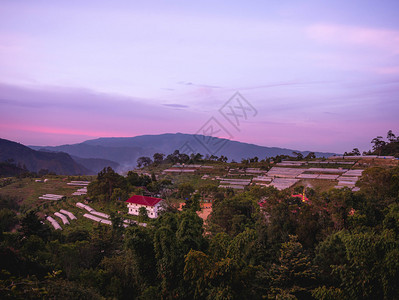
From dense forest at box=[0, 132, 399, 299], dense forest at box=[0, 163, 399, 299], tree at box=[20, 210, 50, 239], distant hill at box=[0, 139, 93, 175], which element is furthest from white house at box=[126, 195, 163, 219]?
distant hill at box=[0, 139, 93, 175]

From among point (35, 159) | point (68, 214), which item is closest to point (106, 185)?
point (68, 214)

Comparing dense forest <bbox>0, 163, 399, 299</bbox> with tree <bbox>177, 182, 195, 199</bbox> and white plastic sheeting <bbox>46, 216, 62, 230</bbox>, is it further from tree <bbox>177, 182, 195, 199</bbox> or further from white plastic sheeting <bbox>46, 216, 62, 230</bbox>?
tree <bbox>177, 182, 195, 199</bbox>

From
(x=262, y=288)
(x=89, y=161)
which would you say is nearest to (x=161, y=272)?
Result: (x=262, y=288)

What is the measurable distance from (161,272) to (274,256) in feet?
18.4

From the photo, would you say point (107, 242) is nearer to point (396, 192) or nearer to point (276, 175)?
point (396, 192)

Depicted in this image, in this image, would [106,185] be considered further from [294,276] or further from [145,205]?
[294,276]

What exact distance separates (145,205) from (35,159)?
123 metres

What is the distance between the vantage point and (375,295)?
6.58 meters

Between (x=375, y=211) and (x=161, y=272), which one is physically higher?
(x=375, y=211)

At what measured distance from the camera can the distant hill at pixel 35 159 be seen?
113438 millimetres

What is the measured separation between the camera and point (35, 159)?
121062 mm

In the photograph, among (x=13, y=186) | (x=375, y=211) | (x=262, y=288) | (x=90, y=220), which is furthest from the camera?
(x=13, y=186)

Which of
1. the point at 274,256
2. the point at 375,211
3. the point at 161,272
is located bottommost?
the point at 274,256

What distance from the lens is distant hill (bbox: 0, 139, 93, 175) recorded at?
372 feet
